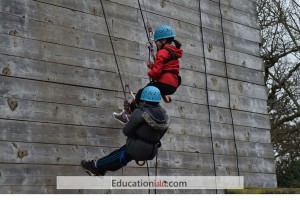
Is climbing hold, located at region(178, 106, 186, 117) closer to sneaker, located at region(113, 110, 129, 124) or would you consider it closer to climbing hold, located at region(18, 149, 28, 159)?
sneaker, located at region(113, 110, 129, 124)

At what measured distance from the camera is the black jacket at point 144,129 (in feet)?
20.2

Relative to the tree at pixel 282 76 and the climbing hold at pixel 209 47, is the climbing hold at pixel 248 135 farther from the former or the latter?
the tree at pixel 282 76

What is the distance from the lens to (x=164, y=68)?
6.75 m

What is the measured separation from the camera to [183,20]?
8.69 m

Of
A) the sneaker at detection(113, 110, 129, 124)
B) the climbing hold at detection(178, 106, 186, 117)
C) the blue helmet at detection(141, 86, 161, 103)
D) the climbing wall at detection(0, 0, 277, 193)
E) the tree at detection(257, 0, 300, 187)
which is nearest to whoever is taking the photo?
the blue helmet at detection(141, 86, 161, 103)

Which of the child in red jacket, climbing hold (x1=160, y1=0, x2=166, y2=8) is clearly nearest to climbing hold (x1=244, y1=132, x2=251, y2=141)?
climbing hold (x1=160, y1=0, x2=166, y2=8)

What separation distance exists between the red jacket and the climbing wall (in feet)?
3.03

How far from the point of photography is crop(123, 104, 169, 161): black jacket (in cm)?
617

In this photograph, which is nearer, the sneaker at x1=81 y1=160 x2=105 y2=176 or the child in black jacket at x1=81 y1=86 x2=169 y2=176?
the child in black jacket at x1=81 y1=86 x2=169 y2=176

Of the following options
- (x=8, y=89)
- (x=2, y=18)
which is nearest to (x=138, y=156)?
(x=8, y=89)

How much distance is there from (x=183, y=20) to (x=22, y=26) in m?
2.69

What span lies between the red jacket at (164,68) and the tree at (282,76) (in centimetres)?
1386

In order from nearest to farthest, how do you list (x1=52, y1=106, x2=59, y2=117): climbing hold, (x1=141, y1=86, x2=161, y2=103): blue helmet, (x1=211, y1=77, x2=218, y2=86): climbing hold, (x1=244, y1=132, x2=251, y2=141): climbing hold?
(x1=141, y1=86, x2=161, y2=103): blue helmet
(x1=52, y1=106, x2=59, y2=117): climbing hold
(x1=211, y1=77, x2=218, y2=86): climbing hold
(x1=244, y1=132, x2=251, y2=141): climbing hold

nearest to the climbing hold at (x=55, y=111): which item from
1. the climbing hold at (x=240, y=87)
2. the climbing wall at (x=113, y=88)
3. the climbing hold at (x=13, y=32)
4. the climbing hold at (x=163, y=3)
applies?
the climbing wall at (x=113, y=88)
